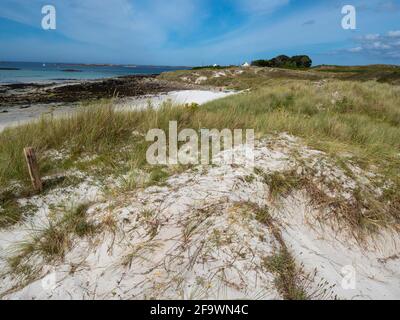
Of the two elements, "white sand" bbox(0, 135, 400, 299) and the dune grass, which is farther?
the dune grass

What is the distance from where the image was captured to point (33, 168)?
139 inches

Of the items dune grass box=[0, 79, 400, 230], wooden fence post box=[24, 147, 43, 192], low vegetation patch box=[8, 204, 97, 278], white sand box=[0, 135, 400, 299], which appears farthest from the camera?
dune grass box=[0, 79, 400, 230]

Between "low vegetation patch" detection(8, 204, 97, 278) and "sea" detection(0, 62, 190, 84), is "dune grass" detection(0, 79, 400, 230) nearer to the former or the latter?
"low vegetation patch" detection(8, 204, 97, 278)

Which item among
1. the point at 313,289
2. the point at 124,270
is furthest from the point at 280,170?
the point at 124,270

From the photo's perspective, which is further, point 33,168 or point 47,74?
point 47,74

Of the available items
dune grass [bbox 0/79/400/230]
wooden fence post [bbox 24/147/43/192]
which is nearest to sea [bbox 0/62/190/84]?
dune grass [bbox 0/79/400/230]

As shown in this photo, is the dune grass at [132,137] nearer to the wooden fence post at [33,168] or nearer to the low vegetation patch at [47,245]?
the wooden fence post at [33,168]

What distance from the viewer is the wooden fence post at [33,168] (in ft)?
11.2

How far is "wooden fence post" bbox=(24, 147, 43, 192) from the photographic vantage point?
3.42 meters

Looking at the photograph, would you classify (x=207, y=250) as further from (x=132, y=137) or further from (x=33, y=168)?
(x=132, y=137)

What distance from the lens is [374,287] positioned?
270 centimetres

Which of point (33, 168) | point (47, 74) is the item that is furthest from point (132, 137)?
point (47, 74)
